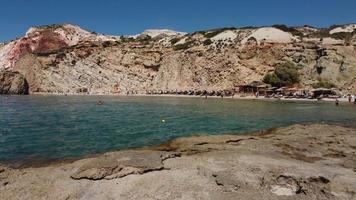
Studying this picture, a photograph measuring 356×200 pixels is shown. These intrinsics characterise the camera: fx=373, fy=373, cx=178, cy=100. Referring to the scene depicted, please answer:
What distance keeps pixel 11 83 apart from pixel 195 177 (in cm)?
9777

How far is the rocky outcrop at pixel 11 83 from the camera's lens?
96.9 m

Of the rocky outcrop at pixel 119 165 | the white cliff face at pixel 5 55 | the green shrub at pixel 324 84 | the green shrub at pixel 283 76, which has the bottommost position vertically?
the rocky outcrop at pixel 119 165

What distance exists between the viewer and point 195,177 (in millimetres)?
10891

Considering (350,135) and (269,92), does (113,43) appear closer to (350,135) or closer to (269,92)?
(269,92)

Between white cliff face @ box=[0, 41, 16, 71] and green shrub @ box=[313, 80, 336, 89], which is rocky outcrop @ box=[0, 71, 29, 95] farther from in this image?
green shrub @ box=[313, 80, 336, 89]

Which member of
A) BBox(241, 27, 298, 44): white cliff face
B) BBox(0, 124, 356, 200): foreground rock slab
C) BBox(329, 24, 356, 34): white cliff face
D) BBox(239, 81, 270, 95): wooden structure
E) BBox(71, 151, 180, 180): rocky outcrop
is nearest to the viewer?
BBox(0, 124, 356, 200): foreground rock slab

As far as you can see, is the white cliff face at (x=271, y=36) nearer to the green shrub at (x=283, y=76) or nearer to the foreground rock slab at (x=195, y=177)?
the green shrub at (x=283, y=76)

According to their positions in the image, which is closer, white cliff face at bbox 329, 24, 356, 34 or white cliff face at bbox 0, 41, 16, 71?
white cliff face at bbox 329, 24, 356, 34

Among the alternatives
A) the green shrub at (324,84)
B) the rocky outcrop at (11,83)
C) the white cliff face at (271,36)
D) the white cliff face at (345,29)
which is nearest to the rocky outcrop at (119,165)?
the green shrub at (324,84)

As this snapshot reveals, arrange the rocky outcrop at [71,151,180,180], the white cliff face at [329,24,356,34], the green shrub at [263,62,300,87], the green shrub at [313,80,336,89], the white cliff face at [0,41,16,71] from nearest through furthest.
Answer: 1. the rocky outcrop at [71,151,180,180]
2. the green shrub at [313,80,336,89]
3. the green shrub at [263,62,300,87]
4. the white cliff face at [329,24,356,34]
5. the white cliff face at [0,41,16,71]

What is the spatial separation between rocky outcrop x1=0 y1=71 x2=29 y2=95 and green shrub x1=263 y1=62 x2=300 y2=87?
63.3 m

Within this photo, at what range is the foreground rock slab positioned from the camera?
387 inches

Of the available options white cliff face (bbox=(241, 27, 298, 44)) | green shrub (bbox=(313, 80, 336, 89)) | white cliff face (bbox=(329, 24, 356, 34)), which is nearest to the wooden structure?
green shrub (bbox=(313, 80, 336, 89))

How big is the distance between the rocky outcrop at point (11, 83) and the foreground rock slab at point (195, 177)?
307 ft
